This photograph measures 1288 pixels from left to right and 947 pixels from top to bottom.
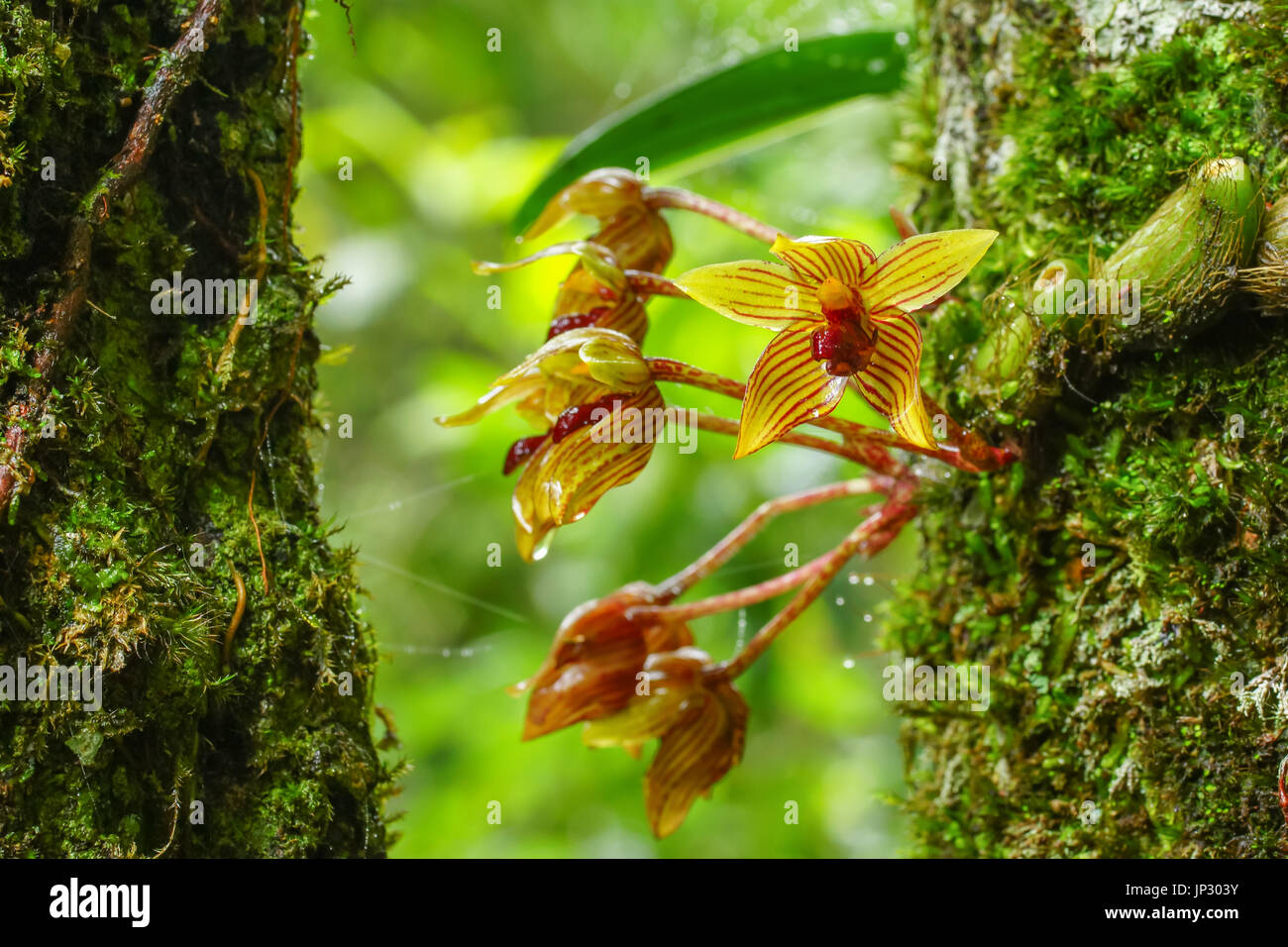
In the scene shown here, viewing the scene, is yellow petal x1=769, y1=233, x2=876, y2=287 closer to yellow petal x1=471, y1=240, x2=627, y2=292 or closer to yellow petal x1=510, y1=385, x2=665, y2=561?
yellow petal x1=510, y1=385, x2=665, y2=561

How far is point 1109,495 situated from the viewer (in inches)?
37.9

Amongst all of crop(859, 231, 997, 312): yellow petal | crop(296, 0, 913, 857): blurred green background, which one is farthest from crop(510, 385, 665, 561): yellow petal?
crop(296, 0, 913, 857): blurred green background

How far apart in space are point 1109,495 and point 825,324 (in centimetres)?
39

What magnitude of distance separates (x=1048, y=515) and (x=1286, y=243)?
35 centimetres

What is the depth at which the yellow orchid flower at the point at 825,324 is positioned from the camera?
0.78m

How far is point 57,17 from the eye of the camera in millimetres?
806

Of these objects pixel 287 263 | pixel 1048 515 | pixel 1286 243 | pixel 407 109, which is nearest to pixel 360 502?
pixel 407 109

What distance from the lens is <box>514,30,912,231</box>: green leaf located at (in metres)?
1.42

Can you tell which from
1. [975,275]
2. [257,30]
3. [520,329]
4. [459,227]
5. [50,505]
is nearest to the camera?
[50,505]

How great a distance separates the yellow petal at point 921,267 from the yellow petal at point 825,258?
0.04 feet

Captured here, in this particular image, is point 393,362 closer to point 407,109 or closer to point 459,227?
point 459,227

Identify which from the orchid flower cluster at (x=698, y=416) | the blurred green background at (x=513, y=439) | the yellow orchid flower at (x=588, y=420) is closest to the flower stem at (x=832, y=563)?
the orchid flower cluster at (x=698, y=416)

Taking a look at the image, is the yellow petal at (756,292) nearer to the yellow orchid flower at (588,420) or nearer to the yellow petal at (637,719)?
the yellow orchid flower at (588,420)

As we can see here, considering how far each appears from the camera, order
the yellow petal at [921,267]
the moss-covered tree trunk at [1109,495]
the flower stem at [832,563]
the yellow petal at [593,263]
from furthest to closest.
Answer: the flower stem at [832,563] → the yellow petal at [593,263] → the moss-covered tree trunk at [1109,495] → the yellow petal at [921,267]
